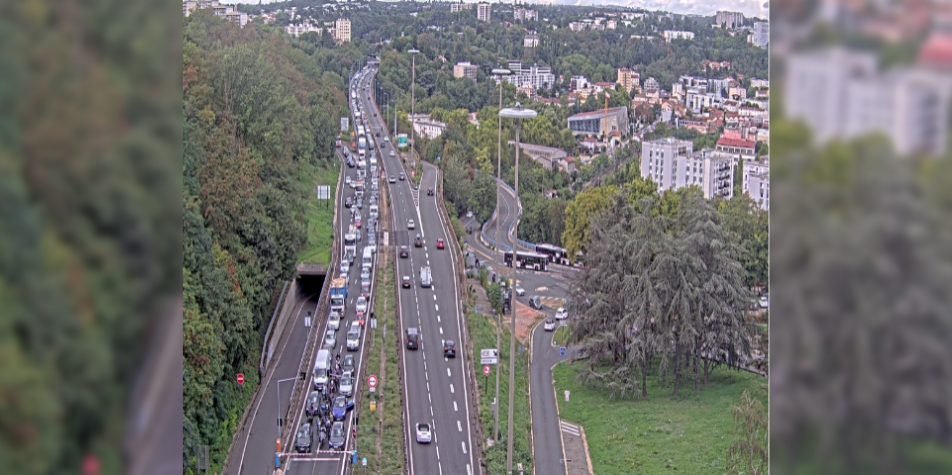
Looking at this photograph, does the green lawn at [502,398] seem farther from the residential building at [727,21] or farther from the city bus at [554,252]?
the residential building at [727,21]

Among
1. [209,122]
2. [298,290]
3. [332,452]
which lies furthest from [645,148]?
[332,452]

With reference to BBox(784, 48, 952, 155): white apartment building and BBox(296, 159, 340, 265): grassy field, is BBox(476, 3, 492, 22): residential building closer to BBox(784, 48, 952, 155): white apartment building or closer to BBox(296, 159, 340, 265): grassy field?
BBox(296, 159, 340, 265): grassy field

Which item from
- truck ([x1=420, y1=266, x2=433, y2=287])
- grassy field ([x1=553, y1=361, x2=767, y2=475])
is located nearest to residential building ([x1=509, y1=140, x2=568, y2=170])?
truck ([x1=420, y1=266, x2=433, y2=287])

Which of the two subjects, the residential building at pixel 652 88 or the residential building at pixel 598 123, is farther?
the residential building at pixel 652 88

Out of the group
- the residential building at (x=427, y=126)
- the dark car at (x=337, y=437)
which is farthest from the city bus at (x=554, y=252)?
the dark car at (x=337, y=437)

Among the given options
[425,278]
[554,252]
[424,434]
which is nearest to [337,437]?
[424,434]

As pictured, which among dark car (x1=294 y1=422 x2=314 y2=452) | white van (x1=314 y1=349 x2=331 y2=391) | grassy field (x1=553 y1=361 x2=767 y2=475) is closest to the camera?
dark car (x1=294 y1=422 x2=314 y2=452)
